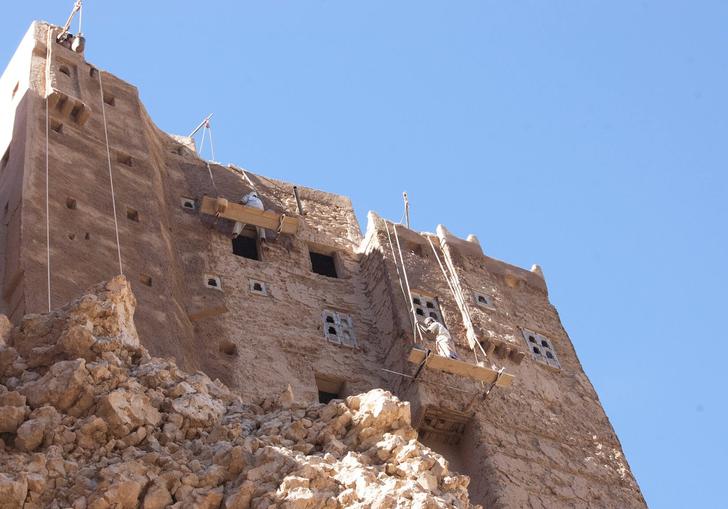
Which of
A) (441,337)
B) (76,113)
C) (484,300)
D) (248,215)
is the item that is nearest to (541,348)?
(484,300)

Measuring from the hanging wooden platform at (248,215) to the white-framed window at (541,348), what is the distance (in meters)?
4.07

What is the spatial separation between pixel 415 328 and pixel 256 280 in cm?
258

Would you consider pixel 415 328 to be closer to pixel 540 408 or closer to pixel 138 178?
pixel 540 408

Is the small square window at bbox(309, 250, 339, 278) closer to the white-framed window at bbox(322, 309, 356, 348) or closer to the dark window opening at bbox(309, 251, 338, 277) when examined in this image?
the dark window opening at bbox(309, 251, 338, 277)

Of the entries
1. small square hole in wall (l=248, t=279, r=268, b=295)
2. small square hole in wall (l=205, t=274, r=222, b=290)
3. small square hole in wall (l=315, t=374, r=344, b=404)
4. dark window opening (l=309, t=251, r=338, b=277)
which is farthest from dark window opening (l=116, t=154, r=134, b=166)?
small square hole in wall (l=315, t=374, r=344, b=404)

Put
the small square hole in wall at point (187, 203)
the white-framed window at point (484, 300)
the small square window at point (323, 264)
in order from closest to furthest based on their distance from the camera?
the white-framed window at point (484, 300) < the small square hole in wall at point (187, 203) < the small square window at point (323, 264)

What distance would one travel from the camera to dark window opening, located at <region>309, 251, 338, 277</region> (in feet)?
74.1

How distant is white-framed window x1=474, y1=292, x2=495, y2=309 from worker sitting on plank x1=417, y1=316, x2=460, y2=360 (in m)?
1.65

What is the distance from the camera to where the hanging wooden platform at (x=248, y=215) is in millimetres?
21344

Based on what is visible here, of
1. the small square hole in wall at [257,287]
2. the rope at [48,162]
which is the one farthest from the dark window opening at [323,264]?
the rope at [48,162]

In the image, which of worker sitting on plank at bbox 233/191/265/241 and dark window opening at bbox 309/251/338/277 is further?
dark window opening at bbox 309/251/338/277

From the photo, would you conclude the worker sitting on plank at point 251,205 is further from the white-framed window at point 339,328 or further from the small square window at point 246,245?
the white-framed window at point 339,328

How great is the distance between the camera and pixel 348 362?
19953mm

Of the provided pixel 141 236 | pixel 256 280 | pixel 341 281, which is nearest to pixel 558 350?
pixel 341 281
